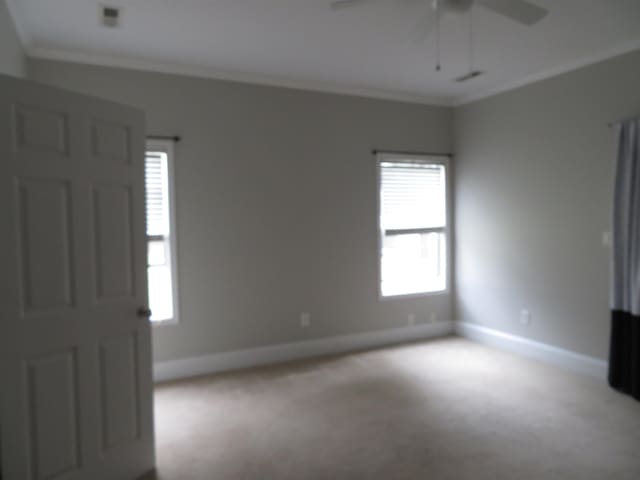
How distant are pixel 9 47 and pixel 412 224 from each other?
3.89 m

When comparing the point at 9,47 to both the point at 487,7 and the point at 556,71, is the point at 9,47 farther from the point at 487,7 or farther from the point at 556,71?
the point at 556,71

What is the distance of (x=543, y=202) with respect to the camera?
4148mm

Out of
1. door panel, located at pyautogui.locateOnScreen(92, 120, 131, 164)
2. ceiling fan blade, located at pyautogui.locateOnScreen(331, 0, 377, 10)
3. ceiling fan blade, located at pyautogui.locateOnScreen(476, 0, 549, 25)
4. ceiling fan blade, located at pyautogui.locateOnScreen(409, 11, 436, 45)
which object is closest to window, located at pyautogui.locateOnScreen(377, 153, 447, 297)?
ceiling fan blade, located at pyautogui.locateOnScreen(409, 11, 436, 45)

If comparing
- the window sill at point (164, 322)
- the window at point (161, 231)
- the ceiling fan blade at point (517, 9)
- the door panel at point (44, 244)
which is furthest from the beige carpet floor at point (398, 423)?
the ceiling fan blade at point (517, 9)

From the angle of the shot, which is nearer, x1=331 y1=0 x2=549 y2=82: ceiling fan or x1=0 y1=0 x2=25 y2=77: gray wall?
x1=331 y1=0 x2=549 y2=82: ceiling fan

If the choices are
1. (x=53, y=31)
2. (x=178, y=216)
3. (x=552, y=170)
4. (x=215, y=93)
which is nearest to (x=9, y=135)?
(x=53, y=31)

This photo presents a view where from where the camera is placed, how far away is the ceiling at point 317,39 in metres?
2.79

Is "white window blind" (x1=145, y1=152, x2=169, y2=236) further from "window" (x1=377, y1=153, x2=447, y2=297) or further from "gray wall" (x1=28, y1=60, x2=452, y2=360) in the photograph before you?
"window" (x1=377, y1=153, x2=447, y2=297)

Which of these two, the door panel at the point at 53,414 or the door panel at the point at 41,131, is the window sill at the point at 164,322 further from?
the door panel at the point at 41,131

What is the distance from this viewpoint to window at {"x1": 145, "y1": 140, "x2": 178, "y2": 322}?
3.78m

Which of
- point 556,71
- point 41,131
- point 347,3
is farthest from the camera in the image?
point 556,71

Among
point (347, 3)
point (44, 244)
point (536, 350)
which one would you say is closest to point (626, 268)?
point (536, 350)

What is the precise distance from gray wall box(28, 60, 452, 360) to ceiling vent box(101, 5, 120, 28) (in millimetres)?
727

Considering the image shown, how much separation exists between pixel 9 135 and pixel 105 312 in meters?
0.95
